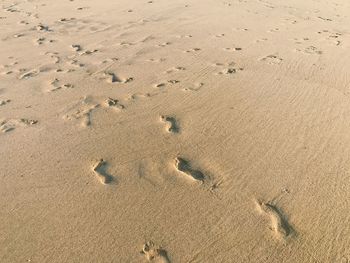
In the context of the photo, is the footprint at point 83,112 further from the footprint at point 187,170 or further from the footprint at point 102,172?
the footprint at point 187,170

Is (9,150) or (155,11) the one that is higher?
(9,150)

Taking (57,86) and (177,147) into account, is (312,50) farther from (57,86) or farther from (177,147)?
(57,86)

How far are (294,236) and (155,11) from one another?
20.9ft

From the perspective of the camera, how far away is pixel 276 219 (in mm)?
3064

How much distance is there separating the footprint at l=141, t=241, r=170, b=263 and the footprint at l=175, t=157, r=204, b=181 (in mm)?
789

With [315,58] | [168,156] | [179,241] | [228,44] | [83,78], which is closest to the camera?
[179,241]

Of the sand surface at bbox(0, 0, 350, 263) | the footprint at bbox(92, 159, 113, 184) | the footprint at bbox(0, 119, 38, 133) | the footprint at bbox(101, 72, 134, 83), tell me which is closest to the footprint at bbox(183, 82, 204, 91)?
the sand surface at bbox(0, 0, 350, 263)

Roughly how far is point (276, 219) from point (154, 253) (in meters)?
0.93

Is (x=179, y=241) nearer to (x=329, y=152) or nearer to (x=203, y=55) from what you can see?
(x=329, y=152)

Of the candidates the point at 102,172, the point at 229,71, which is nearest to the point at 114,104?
the point at 102,172

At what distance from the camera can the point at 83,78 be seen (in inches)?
215

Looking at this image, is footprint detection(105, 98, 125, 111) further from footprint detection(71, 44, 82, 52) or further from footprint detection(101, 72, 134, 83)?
footprint detection(71, 44, 82, 52)

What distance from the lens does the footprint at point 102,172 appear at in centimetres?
352

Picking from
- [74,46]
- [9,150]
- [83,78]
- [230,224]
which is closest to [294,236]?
[230,224]
